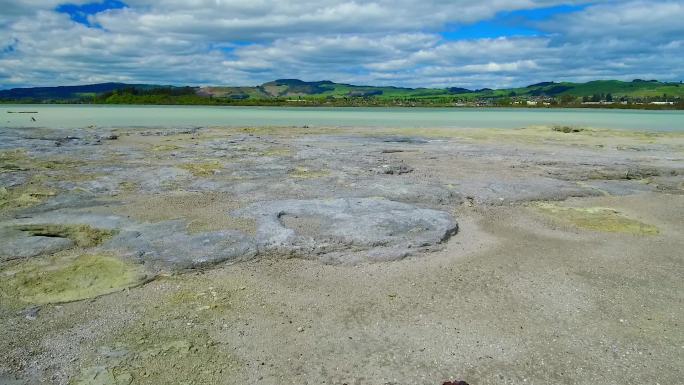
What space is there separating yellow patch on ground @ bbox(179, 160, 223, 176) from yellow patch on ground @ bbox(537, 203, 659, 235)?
26.9ft

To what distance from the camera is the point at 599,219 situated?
30.1 ft

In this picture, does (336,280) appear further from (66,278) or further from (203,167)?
(203,167)

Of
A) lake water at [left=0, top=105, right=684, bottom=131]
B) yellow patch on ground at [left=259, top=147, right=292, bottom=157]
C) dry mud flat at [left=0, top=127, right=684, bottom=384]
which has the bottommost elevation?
dry mud flat at [left=0, top=127, right=684, bottom=384]

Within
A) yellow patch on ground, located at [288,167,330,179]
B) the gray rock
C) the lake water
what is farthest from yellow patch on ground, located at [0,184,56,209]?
the lake water

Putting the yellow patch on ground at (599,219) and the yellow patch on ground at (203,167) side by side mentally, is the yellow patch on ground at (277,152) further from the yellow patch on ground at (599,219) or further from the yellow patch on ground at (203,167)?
the yellow patch on ground at (599,219)

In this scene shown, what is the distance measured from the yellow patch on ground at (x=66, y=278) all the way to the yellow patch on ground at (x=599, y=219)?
7.29m

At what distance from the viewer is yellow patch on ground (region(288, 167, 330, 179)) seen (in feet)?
41.5

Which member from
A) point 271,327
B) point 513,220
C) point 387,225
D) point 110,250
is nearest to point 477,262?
point 387,225

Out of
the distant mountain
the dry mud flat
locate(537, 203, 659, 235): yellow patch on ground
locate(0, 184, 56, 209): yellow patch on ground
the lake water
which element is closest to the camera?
the dry mud flat

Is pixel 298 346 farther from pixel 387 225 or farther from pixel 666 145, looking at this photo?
pixel 666 145

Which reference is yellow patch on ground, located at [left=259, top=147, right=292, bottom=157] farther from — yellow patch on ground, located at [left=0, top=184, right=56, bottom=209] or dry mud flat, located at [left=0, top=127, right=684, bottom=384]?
yellow patch on ground, located at [left=0, top=184, right=56, bottom=209]

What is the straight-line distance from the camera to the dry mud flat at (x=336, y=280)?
4.41 m

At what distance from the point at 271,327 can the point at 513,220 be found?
569 centimetres

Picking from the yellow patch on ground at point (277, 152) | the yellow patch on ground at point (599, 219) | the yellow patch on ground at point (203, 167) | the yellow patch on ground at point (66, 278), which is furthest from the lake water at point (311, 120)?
the yellow patch on ground at point (66, 278)
